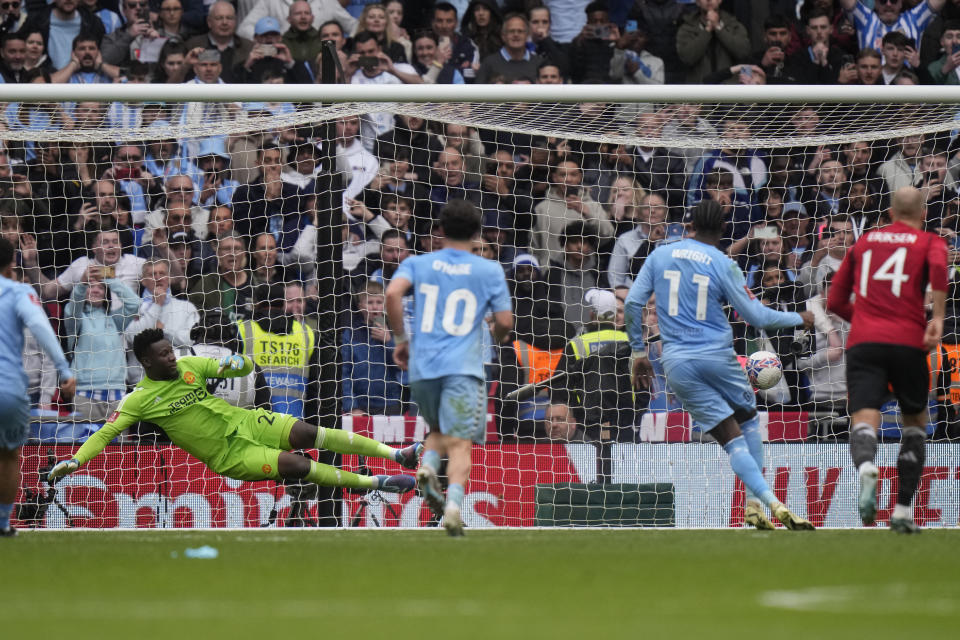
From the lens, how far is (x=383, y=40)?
13.6m

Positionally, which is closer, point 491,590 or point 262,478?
Result: point 491,590

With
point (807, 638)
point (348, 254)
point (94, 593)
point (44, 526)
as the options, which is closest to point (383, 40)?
point (348, 254)

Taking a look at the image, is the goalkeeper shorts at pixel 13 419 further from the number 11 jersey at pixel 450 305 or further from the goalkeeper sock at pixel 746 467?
the goalkeeper sock at pixel 746 467

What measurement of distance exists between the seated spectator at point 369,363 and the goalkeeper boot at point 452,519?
332 centimetres

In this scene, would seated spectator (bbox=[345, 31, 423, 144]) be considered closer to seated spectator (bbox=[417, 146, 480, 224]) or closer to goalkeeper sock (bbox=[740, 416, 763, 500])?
seated spectator (bbox=[417, 146, 480, 224])

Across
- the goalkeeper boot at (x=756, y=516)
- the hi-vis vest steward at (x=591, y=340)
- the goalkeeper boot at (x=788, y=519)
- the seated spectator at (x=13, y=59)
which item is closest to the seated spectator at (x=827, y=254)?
the hi-vis vest steward at (x=591, y=340)

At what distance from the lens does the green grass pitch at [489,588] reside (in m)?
3.87

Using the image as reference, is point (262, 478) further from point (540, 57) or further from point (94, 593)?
point (540, 57)

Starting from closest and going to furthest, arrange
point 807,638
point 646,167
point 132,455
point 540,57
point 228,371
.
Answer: point 807,638 → point 228,371 → point 132,455 → point 646,167 → point 540,57

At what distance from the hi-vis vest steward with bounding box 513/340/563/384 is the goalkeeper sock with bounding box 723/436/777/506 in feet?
8.93

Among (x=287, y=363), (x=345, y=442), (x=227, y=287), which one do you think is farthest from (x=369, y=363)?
(x=227, y=287)

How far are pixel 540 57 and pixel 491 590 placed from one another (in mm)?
9407

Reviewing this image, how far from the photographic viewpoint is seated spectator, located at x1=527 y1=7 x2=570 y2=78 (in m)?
13.6

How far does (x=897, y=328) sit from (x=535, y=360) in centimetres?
409
